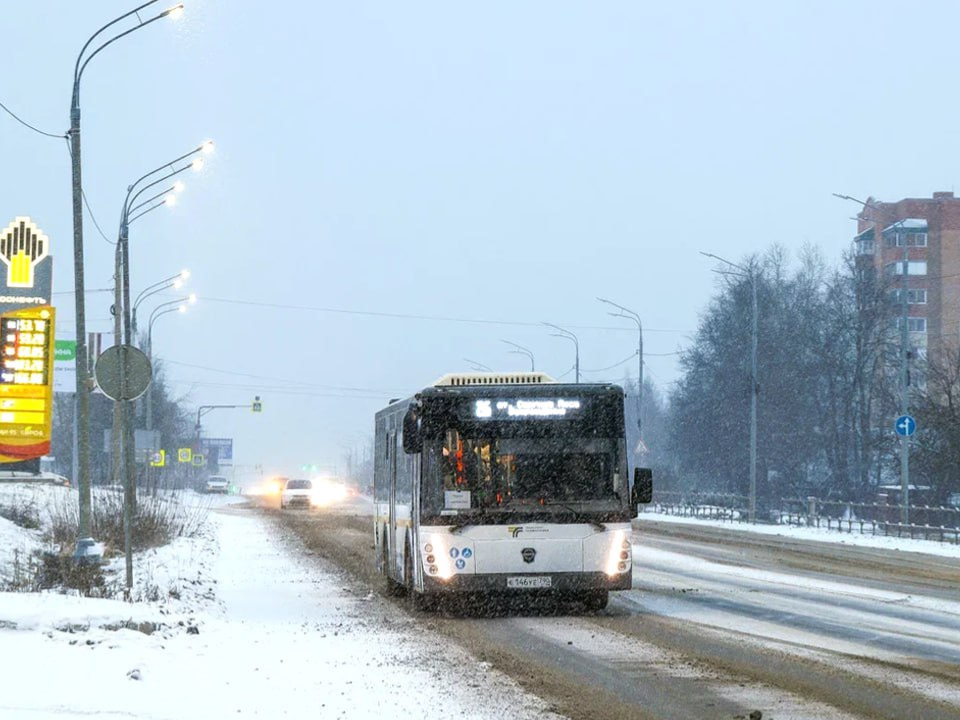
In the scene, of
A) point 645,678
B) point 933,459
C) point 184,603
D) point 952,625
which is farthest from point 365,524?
point 645,678

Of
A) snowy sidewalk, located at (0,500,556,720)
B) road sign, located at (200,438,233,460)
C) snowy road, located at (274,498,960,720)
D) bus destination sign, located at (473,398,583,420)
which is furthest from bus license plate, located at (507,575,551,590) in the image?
road sign, located at (200,438,233,460)

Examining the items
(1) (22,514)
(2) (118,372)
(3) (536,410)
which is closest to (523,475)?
(3) (536,410)

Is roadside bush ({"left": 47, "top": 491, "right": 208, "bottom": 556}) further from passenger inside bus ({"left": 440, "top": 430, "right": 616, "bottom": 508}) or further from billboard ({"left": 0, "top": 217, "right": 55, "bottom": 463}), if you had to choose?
passenger inside bus ({"left": 440, "top": 430, "right": 616, "bottom": 508})

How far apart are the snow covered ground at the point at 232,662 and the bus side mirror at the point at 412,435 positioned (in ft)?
6.37

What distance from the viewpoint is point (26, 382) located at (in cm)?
2798

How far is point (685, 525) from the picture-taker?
1969 inches

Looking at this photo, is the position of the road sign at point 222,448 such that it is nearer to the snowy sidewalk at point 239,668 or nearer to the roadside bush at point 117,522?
the roadside bush at point 117,522

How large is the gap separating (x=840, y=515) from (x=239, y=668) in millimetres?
36378

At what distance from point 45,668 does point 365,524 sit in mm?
40514

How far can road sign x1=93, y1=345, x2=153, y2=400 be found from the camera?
1773 centimetres

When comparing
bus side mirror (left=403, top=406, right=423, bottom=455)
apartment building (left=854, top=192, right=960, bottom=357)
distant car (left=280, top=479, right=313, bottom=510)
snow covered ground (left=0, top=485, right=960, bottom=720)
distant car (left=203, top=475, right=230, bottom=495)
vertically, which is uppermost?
apartment building (left=854, top=192, right=960, bottom=357)

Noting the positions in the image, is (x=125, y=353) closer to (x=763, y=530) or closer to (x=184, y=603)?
(x=184, y=603)

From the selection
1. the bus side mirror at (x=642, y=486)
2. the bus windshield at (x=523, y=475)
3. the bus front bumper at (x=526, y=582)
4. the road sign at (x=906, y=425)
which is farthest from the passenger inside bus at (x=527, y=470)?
the road sign at (x=906, y=425)

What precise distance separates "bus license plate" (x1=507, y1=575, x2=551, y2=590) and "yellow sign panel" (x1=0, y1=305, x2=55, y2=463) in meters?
11.0
